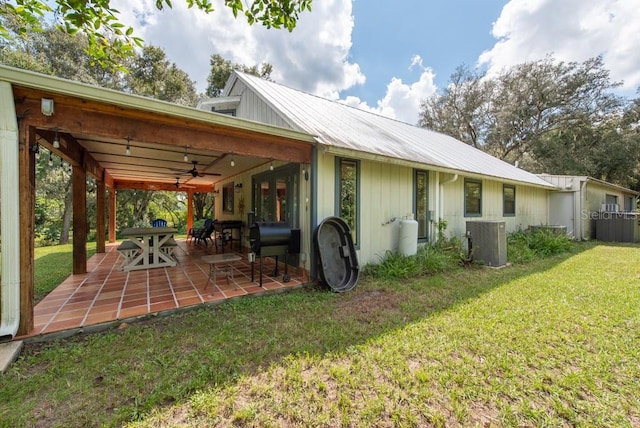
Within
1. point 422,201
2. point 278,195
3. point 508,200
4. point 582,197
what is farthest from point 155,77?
point 582,197

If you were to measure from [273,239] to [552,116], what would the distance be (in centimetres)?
2347

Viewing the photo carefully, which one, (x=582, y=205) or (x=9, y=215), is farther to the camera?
(x=582, y=205)

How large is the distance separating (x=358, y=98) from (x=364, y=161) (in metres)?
15.2

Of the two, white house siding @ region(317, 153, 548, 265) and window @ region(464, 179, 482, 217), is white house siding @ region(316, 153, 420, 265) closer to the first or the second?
white house siding @ region(317, 153, 548, 265)

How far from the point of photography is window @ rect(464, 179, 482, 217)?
7.94 m

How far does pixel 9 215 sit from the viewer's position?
8.59 ft

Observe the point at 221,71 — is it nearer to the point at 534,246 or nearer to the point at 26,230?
the point at 26,230

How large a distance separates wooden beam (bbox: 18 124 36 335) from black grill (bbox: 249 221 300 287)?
8.35 feet

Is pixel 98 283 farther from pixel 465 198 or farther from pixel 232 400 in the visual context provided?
pixel 465 198

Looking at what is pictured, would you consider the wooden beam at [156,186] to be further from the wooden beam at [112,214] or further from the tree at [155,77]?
the tree at [155,77]

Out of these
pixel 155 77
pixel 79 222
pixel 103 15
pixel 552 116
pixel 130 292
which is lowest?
pixel 130 292

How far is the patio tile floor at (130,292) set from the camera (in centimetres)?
321

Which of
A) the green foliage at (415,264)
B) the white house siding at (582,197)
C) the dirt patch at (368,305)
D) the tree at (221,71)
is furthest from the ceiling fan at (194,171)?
the white house siding at (582,197)

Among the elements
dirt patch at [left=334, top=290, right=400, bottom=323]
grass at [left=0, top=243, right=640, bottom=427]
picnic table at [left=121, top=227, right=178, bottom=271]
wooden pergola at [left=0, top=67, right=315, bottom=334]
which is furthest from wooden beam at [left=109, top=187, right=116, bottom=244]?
dirt patch at [left=334, top=290, right=400, bottom=323]
